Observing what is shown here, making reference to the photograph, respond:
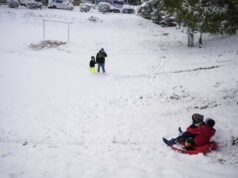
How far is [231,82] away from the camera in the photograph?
822 centimetres

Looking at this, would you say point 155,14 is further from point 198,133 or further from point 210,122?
point 198,133

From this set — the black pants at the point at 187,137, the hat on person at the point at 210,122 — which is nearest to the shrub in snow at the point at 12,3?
the black pants at the point at 187,137

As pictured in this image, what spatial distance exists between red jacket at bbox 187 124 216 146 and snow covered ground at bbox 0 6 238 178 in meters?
0.40

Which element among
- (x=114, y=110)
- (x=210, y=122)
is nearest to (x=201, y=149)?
(x=210, y=122)

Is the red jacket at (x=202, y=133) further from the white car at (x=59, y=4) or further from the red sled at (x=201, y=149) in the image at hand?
the white car at (x=59, y=4)

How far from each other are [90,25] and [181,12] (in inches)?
737

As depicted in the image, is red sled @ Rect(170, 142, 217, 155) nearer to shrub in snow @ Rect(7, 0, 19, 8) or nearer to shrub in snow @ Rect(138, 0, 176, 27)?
shrub in snow @ Rect(138, 0, 176, 27)

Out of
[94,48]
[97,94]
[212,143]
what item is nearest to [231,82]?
[212,143]

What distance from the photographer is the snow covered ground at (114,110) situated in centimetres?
408

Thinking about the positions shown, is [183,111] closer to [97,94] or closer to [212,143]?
[212,143]

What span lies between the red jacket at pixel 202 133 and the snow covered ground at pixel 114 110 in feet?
1.31

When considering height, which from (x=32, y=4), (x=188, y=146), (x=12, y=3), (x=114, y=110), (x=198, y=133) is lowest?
(x=114, y=110)

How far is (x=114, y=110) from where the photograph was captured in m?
7.32

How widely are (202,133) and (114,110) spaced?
3.82m
